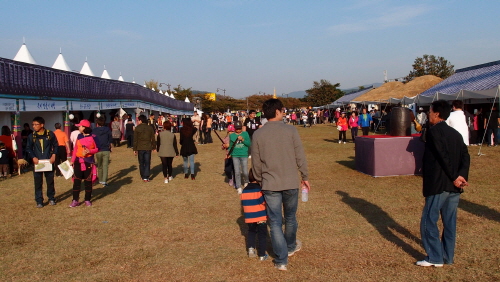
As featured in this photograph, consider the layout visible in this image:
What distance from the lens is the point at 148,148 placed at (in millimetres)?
11258

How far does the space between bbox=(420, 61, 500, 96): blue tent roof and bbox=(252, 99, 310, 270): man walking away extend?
52.7 ft

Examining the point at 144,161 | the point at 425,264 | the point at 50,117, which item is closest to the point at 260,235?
the point at 425,264

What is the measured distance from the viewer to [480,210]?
711 cm

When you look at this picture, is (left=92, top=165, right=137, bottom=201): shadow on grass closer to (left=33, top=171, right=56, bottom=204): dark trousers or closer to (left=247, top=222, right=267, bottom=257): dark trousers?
(left=33, top=171, right=56, bottom=204): dark trousers

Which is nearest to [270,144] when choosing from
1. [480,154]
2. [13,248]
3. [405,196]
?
[13,248]

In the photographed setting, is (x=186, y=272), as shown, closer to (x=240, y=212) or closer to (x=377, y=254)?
(x=377, y=254)

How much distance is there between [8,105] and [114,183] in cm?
531

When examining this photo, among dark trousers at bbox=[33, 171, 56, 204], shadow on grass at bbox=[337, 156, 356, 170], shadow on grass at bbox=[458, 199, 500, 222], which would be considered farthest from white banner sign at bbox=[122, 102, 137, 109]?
shadow on grass at bbox=[458, 199, 500, 222]

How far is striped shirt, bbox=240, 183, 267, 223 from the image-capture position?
4809mm

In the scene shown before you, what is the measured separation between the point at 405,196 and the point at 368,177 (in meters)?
2.36

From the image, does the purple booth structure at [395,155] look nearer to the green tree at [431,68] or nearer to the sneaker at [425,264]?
the sneaker at [425,264]

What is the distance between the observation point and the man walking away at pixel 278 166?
458cm

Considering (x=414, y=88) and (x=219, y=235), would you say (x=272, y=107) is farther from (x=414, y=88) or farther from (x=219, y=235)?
(x=414, y=88)

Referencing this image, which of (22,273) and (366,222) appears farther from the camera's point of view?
(366,222)
